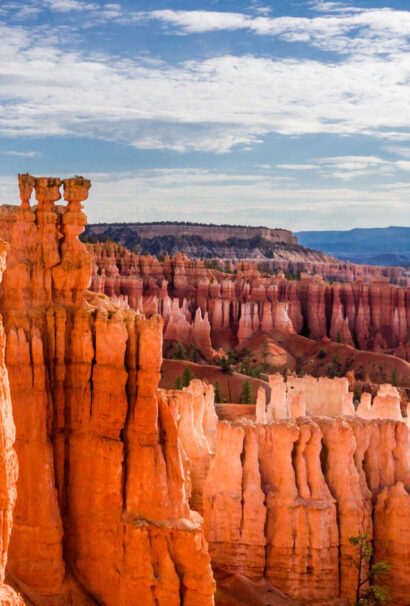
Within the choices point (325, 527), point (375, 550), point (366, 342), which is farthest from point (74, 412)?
point (366, 342)

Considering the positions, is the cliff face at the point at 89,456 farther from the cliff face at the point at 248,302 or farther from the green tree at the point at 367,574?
the cliff face at the point at 248,302

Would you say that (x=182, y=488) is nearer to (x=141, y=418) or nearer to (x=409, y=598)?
(x=141, y=418)

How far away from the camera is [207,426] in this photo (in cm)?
2669

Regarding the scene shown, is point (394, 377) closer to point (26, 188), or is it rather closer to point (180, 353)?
point (180, 353)

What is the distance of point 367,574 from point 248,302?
56.1 m

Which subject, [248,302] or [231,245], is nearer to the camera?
[248,302]

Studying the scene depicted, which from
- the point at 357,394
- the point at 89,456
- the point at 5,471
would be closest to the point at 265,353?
the point at 357,394

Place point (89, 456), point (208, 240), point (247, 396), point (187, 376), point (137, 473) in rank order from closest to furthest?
point (137, 473)
point (89, 456)
point (247, 396)
point (187, 376)
point (208, 240)

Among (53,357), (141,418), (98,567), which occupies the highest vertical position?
(53,357)

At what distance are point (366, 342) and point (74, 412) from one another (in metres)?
63.4

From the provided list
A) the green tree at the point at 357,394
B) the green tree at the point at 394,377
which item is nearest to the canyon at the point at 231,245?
the green tree at the point at 394,377

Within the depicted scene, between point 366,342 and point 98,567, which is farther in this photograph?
point 366,342

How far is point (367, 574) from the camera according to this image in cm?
1923

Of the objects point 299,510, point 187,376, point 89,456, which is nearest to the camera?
point 89,456
